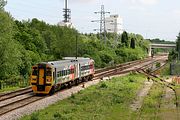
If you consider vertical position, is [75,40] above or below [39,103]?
above

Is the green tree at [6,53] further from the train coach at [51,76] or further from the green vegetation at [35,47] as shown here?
the train coach at [51,76]

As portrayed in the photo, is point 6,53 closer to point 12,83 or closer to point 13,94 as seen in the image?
point 12,83

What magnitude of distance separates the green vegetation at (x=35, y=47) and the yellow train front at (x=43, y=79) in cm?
1048

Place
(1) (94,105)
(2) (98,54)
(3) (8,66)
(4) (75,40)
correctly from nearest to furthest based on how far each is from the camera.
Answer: (1) (94,105) → (3) (8,66) → (4) (75,40) → (2) (98,54)

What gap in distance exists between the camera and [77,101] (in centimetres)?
3356

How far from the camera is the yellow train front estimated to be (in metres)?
38.8

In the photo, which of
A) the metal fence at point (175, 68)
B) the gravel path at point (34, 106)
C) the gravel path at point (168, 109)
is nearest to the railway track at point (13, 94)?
the gravel path at point (34, 106)

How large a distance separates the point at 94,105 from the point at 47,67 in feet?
29.8

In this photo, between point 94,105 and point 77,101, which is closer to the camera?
point 94,105

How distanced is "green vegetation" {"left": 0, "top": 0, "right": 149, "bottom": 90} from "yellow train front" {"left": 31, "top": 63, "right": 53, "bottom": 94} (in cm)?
1048

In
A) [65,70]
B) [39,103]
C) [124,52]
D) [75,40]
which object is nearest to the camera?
[39,103]

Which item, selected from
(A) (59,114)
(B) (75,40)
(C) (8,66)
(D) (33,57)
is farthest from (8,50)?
(B) (75,40)

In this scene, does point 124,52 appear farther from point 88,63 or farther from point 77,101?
point 77,101

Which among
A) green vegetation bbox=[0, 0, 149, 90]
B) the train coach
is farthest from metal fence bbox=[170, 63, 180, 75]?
the train coach
